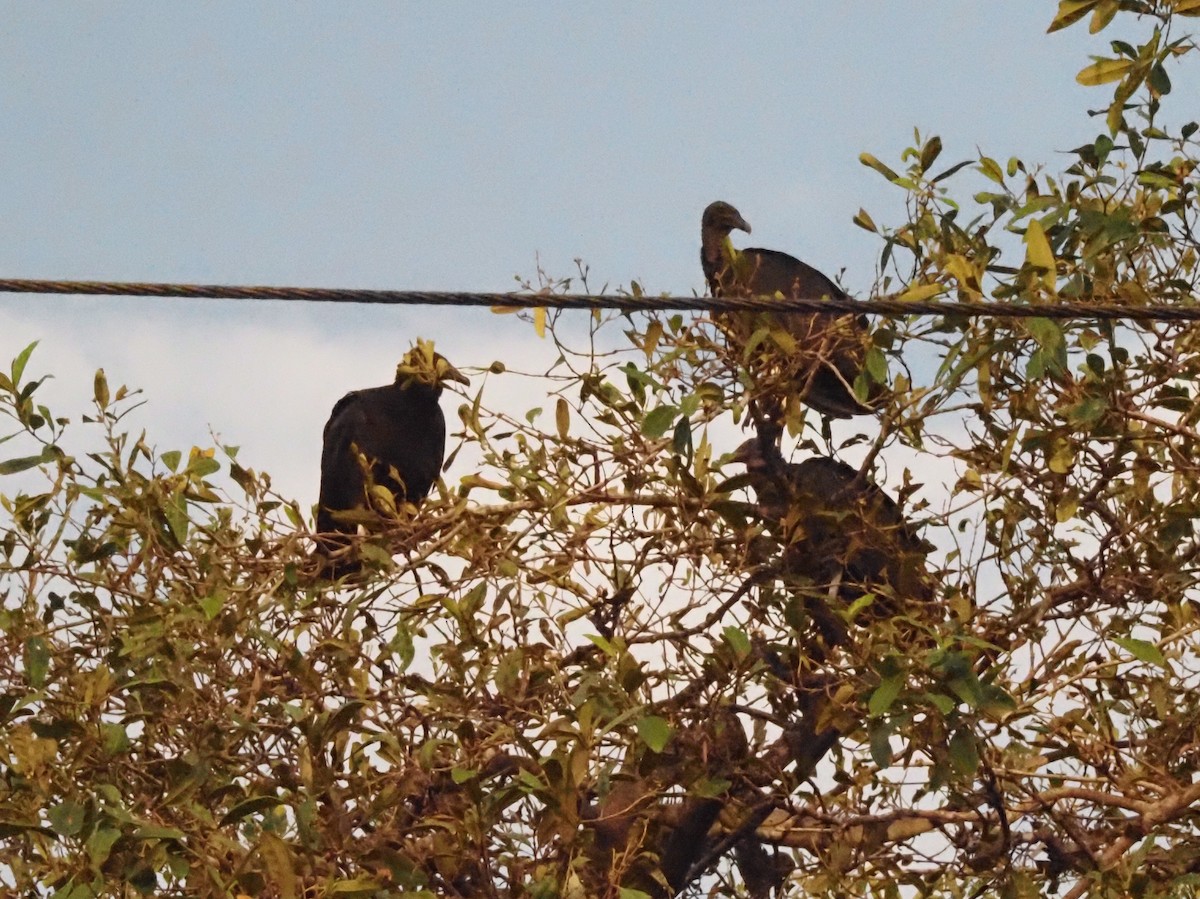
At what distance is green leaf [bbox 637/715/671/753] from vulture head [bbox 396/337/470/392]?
1609 mm

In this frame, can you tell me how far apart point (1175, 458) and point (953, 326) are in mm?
613

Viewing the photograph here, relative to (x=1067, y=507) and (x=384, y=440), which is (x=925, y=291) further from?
(x=384, y=440)

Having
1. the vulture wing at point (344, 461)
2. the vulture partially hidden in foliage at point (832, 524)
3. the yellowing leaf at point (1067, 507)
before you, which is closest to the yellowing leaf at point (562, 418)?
the vulture partially hidden in foliage at point (832, 524)

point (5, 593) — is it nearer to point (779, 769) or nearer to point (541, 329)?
point (541, 329)

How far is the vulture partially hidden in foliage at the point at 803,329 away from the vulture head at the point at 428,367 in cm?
80

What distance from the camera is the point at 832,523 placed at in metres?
3.53

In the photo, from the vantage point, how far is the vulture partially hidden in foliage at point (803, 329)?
11.5ft

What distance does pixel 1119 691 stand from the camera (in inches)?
149

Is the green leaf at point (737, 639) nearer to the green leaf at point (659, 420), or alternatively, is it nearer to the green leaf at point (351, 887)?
the green leaf at point (659, 420)

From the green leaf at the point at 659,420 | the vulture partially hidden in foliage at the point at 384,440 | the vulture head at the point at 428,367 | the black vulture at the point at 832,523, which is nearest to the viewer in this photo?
the green leaf at the point at 659,420

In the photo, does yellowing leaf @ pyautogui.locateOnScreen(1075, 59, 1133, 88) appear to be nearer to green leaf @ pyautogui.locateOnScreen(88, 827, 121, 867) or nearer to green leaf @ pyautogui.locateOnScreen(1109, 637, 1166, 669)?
green leaf @ pyautogui.locateOnScreen(1109, 637, 1166, 669)

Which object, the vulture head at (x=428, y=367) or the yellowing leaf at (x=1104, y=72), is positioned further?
the vulture head at (x=428, y=367)

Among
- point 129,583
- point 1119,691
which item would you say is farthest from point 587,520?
point 1119,691

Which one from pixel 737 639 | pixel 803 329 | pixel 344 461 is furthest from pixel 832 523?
pixel 344 461
